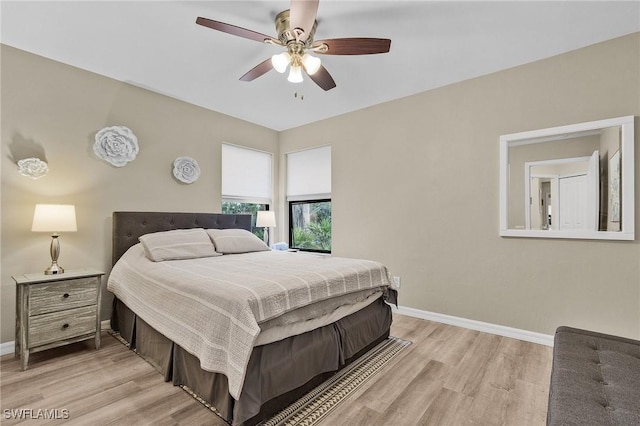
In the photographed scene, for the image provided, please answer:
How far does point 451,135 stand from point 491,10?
4.41 feet

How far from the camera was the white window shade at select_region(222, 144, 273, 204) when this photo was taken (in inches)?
174

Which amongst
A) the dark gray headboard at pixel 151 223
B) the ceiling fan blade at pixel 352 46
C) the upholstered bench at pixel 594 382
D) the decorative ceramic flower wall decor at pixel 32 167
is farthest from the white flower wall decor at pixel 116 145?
the upholstered bench at pixel 594 382

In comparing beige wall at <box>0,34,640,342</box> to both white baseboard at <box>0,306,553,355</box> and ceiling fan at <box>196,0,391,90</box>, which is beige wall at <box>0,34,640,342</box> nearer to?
white baseboard at <box>0,306,553,355</box>

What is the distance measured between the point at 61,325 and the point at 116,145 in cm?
174

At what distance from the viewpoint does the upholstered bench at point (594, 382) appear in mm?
1062

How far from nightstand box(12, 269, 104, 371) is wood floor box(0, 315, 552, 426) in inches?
7.0

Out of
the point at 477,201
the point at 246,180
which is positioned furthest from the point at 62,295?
the point at 477,201

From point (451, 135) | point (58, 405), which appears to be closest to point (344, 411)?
point (58, 405)

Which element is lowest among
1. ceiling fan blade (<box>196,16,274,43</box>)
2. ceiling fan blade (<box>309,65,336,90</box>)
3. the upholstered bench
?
the upholstered bench

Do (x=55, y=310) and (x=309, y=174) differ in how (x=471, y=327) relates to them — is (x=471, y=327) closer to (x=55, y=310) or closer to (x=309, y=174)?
(x=309, y=174)

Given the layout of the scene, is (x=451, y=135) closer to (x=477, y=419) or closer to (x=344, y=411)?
(x=477, y=419)

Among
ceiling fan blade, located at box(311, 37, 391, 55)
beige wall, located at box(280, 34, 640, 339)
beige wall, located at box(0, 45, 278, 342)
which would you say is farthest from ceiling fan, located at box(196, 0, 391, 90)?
beige wall, located at box(0, 45, 278, 342)

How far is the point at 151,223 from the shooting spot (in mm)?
3416

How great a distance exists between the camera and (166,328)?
6.79 feet
